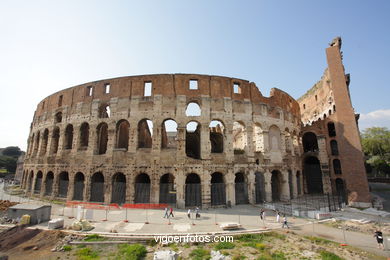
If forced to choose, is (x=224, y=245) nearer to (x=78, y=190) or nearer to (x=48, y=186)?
(x=78, y=190)

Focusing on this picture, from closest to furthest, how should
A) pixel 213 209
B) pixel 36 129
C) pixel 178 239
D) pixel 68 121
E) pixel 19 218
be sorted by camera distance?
pixel 178 239
pixel 19 218
pixel 213 209
pixel 68 121
pixel 36 129

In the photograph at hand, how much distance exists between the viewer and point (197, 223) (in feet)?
37.8

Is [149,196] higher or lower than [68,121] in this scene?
lower

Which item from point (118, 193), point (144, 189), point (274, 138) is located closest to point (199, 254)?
point (144, 189)

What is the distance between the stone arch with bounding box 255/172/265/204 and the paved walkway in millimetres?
3315

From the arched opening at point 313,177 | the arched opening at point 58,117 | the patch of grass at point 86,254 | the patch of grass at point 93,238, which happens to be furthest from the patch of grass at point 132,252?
the arched opening at point 313,177

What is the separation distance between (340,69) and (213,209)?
20335 millimetres

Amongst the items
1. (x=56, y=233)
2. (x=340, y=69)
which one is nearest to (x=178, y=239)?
(x=56, y=233)

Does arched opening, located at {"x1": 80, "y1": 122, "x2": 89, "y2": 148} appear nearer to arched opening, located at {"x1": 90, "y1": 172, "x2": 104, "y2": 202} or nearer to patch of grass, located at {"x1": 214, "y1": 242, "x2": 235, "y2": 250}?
arched opening, located at {"x1": 90, "y1": 172, "x2": 104, "y2": 202}

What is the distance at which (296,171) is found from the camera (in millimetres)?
21219

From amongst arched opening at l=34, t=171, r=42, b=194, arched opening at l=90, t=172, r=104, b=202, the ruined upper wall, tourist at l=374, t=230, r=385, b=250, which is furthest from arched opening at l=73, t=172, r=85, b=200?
tourist at l=374, t=230, r=385, b=250

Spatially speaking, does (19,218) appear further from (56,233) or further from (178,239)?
(178,239)

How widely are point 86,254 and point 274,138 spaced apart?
59.1 ft

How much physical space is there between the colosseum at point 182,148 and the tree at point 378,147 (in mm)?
23477
